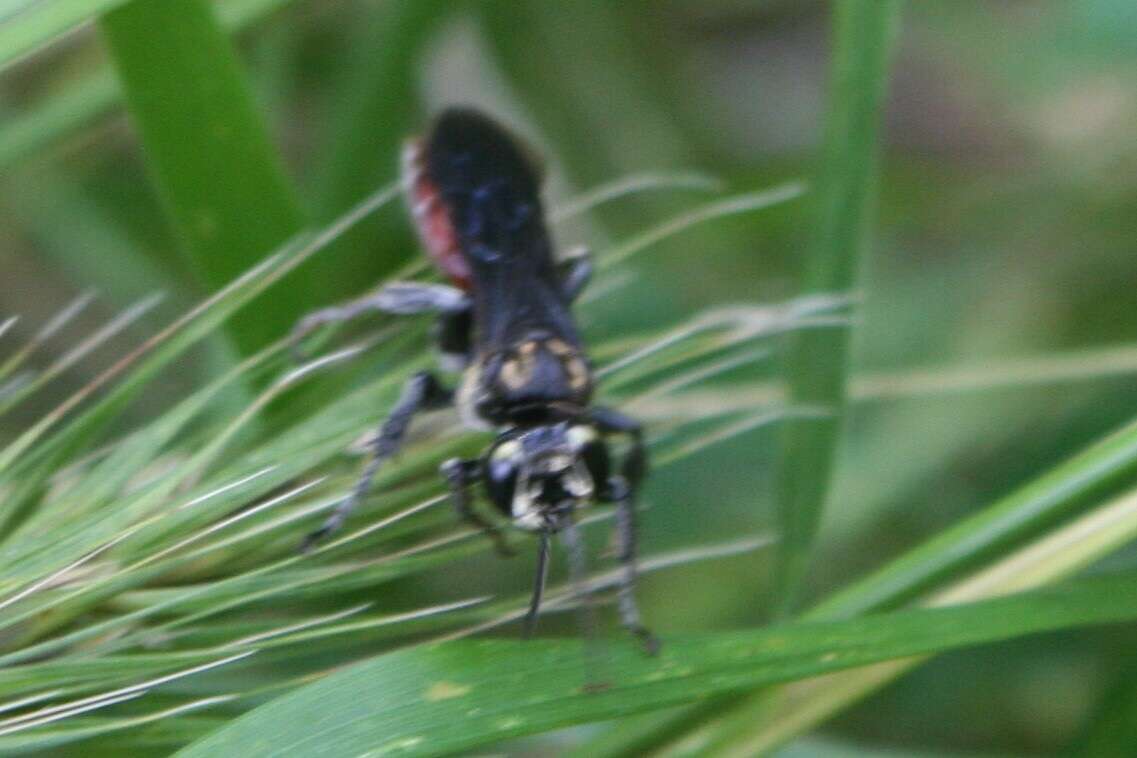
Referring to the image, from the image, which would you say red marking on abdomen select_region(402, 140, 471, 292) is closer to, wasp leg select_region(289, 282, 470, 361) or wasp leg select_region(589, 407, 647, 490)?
wasp leg select_region(289, 282, 470, 361)

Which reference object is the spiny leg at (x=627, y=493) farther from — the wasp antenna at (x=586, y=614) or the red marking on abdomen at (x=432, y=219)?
the red marking on abdomen at (x=432, y=219)

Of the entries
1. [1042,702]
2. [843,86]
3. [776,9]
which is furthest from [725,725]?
[776,9]

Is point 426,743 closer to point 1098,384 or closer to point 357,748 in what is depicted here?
point 357,748

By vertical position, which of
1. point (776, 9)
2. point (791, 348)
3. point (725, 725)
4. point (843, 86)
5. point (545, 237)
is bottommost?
point (725, 725)

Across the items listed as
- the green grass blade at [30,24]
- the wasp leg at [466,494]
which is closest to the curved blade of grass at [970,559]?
the wasp leg at [466,494]

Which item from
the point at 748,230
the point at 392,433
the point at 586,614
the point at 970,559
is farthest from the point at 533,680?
the point at 748,230

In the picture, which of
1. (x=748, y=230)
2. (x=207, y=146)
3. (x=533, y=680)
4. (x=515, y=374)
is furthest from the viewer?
(x=748, y=230)

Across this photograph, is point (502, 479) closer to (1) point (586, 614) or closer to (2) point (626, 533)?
(2) point (626, 533)
